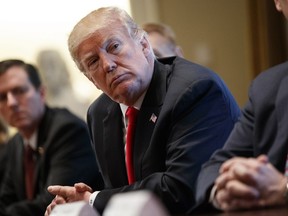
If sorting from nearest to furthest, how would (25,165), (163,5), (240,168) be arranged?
(240,168) → (25,165) → (163,5)

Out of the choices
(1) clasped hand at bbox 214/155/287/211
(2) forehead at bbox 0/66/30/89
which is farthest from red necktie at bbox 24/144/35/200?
(1) clasped hand at bbox 214/155/287/211

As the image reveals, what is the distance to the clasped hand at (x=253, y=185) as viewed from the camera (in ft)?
5.29

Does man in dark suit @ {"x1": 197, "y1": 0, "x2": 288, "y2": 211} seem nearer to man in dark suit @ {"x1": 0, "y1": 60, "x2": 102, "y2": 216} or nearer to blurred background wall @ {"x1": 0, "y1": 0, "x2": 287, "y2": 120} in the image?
man in dark suit @ {"x1": 0, "y1": 60, "x2": 102, "y2": 216}

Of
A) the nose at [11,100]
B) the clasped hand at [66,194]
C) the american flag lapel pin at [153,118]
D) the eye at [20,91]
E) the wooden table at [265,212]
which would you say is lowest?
the clasped hand at [66,194]

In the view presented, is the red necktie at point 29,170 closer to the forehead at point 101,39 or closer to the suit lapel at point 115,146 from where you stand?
the suit lapel at point 115,146

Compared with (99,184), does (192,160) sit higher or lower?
higher

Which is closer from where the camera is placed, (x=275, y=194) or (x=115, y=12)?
(x=275, y=194)

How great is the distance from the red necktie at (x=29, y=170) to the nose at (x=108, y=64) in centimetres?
156

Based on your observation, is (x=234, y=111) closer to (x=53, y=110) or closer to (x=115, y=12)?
(x=115, y=12)

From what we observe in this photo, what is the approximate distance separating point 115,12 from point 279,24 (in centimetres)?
240

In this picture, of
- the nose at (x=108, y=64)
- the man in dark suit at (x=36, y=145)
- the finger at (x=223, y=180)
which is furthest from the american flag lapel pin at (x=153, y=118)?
the man in dark suit at (x=36, y=145)

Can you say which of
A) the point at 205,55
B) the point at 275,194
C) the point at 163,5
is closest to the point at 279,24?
the point at 205,55

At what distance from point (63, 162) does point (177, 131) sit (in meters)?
1.38

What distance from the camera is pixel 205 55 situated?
4.87 metres
